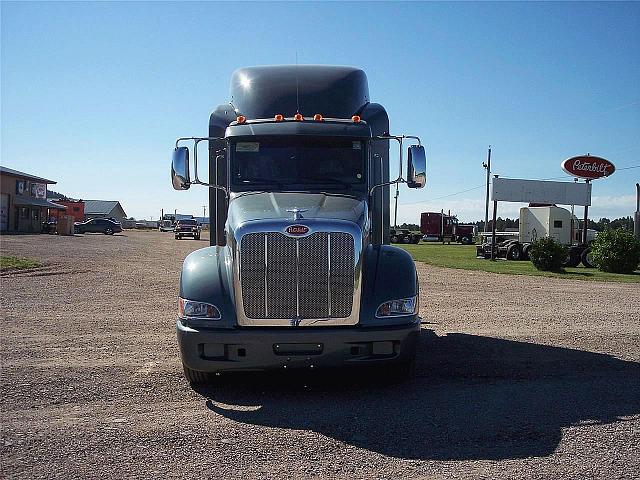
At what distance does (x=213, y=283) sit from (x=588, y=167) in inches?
1243

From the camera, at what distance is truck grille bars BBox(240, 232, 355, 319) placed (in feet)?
21.3

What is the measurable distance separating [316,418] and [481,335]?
200 inches

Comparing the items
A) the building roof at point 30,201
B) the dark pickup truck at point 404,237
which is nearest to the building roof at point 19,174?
the building roof at point 30,201

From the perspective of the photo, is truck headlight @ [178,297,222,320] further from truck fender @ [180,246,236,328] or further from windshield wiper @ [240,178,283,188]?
windshield wiper @ [240,178,283,188]

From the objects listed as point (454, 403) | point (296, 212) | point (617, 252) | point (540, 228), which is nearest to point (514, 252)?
point (540, 228)

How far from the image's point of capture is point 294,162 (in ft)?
26.9

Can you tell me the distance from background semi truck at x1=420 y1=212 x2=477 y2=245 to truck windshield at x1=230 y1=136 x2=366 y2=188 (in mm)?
63446

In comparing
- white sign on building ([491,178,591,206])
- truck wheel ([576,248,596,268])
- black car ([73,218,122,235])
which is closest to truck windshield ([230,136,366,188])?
truck wheel ([576,248,596,268])

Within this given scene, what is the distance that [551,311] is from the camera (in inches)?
527

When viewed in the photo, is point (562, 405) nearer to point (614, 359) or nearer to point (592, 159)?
point (614, 359)

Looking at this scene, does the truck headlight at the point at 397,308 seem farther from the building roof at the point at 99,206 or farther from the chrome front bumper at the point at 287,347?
the building roof at the point at 99,206

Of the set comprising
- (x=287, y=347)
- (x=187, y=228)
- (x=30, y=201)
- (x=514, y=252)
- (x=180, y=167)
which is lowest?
(x=514, y=252)

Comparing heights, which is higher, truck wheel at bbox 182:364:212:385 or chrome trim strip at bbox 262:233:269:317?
chrome trim strip at bbox 262:233:269:317

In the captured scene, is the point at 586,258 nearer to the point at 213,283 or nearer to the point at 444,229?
the point at 213,283
